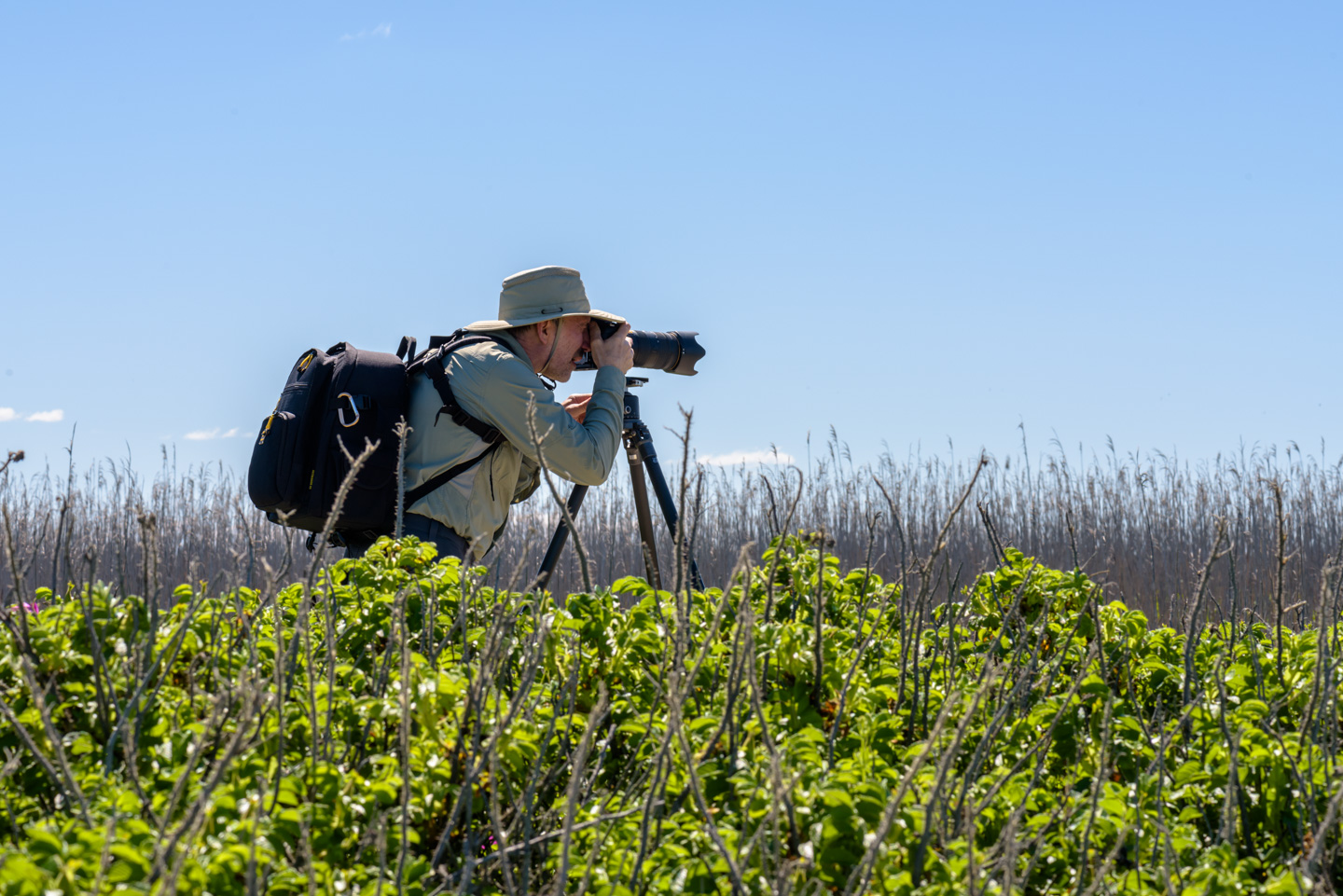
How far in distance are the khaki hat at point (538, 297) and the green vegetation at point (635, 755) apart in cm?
95

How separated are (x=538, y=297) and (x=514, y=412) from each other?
35 centimetres

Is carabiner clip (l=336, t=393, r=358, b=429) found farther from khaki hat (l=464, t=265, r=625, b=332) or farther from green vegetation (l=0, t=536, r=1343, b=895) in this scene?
green vegetation (l=0, t=536, r=1343, b=895)

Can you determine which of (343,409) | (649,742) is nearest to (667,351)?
(343,409)

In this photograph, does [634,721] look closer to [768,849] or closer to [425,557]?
[768,849]

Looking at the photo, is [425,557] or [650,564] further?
[650,564]

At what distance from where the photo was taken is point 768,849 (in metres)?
0.99

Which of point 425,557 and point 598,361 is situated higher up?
point 598,361

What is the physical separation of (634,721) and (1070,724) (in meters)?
0.57

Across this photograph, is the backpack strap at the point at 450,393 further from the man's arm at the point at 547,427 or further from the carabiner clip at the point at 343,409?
the carabiner clip at the point at 343,409

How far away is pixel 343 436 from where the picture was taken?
2.27 m

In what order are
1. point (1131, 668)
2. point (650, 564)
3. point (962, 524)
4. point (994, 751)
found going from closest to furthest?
point (994, 751) < point (1131, 668) < point (650, 564) < point (962, 524)

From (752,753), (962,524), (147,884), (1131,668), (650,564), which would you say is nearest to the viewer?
(147,884)

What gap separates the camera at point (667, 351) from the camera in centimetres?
282

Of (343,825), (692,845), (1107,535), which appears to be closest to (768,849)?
(692,845)
